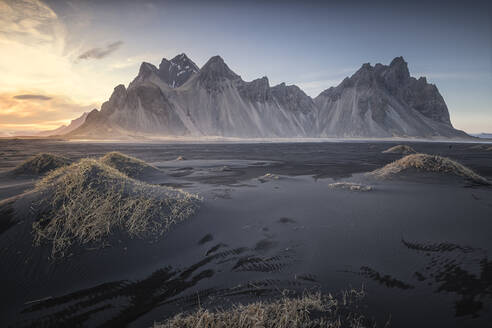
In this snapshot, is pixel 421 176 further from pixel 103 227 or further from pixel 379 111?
pixel 379 111

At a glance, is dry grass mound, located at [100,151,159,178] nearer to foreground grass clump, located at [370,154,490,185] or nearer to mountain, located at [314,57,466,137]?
foreground grass clump, located at [370,154,490,185]

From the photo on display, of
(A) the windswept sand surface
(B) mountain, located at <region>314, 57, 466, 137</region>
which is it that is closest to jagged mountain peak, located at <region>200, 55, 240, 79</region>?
(B) mountain, located at <region>314, 57, 466, 137</region>

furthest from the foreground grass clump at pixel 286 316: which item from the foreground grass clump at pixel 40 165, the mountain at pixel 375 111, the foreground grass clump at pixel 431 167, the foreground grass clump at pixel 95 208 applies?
the mountain at pixel 375 111

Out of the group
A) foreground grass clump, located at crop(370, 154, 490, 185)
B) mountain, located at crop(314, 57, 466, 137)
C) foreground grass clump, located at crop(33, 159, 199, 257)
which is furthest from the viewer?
mountain, located at crop(314, 57, 466, 137)

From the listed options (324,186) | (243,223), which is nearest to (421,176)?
(324,186)

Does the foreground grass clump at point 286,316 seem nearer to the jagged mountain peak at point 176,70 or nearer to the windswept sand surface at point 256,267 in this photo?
the windswept sand surface at point 256,267
